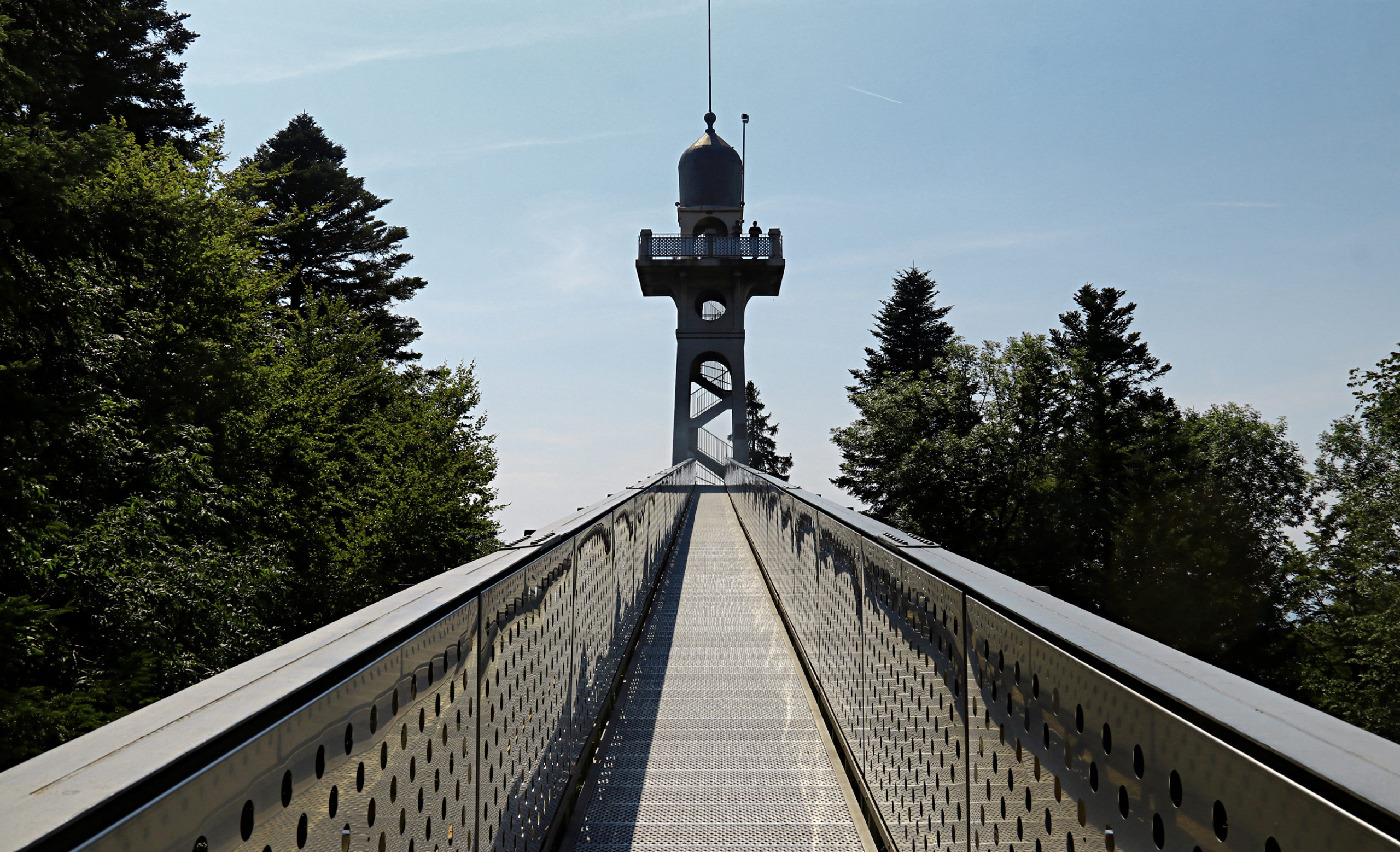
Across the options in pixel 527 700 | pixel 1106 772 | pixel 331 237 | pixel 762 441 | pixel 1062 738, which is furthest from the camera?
pixel 762 441

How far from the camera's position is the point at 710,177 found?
52.0m

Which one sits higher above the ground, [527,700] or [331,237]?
[331,237]

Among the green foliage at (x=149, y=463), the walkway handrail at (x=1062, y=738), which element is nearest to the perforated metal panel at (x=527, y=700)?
the walkway handrail at (x=1062, y=738)

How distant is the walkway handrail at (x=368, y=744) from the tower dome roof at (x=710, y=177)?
4837 centimetres

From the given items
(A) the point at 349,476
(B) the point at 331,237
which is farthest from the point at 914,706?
(B) the point at 331,237

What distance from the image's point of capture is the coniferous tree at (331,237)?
136 ft

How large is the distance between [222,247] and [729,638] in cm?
1754

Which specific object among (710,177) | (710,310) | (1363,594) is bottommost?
(1363,594)

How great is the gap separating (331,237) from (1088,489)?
121 feet

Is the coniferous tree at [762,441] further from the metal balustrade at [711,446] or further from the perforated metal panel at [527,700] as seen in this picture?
the perforated metal panel at [527,700]

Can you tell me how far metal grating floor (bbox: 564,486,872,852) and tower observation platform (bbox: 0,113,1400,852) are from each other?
0.08 ft

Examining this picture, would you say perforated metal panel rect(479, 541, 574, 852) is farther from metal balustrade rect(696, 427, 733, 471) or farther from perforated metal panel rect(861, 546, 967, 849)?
metal balustrade rect(696, 427, 733, 471)

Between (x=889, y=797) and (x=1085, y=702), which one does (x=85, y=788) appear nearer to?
(x=1085, y=702)

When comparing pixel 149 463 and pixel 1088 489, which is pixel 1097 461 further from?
pixel 149 463
